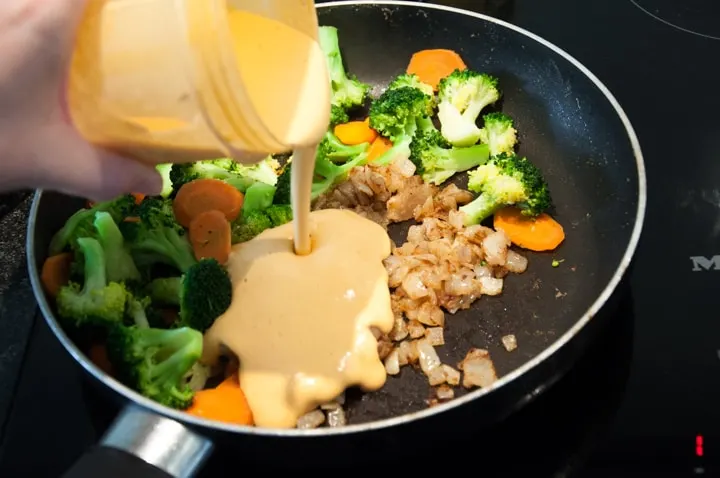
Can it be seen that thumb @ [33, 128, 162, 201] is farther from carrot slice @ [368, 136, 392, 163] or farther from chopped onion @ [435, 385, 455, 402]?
carrot slice @ [368, 136, 392, 163]

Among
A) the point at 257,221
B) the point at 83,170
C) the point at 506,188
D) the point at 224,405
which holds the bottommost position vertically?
the point at 224,405

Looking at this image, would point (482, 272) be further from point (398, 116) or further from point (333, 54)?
point (333, 54)

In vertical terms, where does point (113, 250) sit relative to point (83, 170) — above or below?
below

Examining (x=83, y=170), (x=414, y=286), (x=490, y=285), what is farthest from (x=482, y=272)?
(x=83, y=170)

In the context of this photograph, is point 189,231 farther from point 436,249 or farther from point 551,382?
point 551,382

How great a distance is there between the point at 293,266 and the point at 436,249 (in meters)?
0.32

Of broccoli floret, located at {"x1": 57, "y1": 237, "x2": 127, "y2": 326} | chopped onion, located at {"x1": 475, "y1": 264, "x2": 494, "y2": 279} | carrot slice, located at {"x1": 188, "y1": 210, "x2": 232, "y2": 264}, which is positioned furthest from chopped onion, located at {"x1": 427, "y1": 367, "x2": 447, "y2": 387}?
broccoli floret, located at {"x1": 57, "y1": 237, "x2": 127, "y2": 326}

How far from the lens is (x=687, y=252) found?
4.94 ft

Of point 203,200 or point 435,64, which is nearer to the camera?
point 203,200

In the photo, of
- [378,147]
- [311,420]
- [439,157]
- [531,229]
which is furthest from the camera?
[378,147]

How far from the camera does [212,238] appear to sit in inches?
60.3

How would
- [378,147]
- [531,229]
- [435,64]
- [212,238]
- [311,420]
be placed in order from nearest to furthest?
[311,420]
[212,238]
[531,229]
[378,147]
[435,64]

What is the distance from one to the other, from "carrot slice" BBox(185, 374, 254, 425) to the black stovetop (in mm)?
95

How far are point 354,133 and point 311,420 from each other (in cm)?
81
